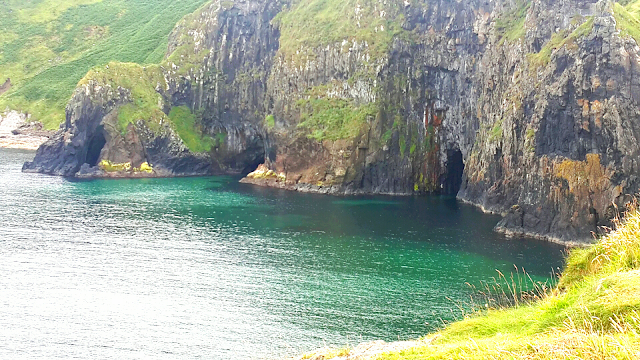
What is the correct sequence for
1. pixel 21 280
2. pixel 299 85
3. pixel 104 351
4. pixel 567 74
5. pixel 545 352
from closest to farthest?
pixel 545 352 → pixel 104 351 → pixel 21 280 → pixel 567 74 → pixel 299 85

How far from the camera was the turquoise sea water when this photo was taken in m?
43.2

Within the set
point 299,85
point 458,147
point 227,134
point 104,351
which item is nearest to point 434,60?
point 458,147

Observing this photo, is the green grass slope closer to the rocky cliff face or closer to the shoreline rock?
the rocky cliff face

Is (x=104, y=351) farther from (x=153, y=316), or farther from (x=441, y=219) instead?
(x=441, y=219)

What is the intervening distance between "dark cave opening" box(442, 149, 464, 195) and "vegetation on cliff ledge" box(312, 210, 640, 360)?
9760cm

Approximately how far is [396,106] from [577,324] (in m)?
109

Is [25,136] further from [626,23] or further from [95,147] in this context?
[626,23]

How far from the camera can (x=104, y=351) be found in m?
40.3

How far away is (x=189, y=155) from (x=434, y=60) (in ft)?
190

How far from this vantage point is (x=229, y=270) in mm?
60844

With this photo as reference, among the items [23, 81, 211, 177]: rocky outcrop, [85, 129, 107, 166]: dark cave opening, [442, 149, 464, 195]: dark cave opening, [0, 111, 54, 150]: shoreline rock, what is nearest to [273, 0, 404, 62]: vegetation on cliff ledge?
[442, 149, 464, 195]: dark cave opening

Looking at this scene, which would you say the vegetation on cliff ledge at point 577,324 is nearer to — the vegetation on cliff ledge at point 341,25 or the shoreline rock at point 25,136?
the vegetation on cliff ledge at point 341,25

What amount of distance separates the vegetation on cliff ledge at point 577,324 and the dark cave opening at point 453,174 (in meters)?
97.6

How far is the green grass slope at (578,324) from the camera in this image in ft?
42.8
